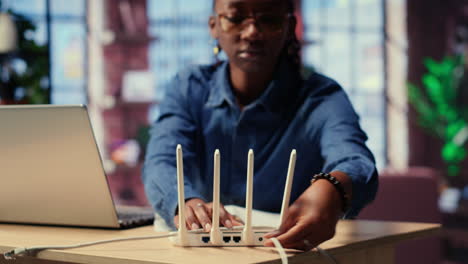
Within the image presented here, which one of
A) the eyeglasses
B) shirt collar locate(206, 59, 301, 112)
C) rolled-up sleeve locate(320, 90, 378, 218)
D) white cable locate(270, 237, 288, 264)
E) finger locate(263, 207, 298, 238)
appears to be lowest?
white cable locate(270, 237, 288, 264)

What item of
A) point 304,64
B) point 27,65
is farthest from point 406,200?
point 27,65

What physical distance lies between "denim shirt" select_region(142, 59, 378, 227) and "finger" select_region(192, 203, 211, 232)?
259 mm

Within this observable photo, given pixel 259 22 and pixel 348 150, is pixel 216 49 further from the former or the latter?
pixel 348 150

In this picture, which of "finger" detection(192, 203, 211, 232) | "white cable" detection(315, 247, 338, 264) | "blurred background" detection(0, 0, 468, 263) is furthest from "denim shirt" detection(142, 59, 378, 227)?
"blurred background" detection(0, 0, 468, 263)

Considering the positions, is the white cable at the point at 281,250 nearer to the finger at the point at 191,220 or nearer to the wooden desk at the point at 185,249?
the wooden desk at the point at 185,249

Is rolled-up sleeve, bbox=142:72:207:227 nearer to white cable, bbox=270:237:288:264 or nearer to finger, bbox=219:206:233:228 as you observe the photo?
finger, bbox=219:206:233:228

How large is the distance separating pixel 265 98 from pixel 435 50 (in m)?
6.59

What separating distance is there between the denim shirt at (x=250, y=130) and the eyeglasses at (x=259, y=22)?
0.52 feet

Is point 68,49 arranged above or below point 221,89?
below

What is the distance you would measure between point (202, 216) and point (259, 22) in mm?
497

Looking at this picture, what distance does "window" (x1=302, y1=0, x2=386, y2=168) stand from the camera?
727cm

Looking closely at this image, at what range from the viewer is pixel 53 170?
1191mm

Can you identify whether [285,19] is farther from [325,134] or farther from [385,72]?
[385,72]

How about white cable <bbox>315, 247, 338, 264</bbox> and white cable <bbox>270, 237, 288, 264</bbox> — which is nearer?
white cable <bbox>270, 237, 288, 264</bbox>
